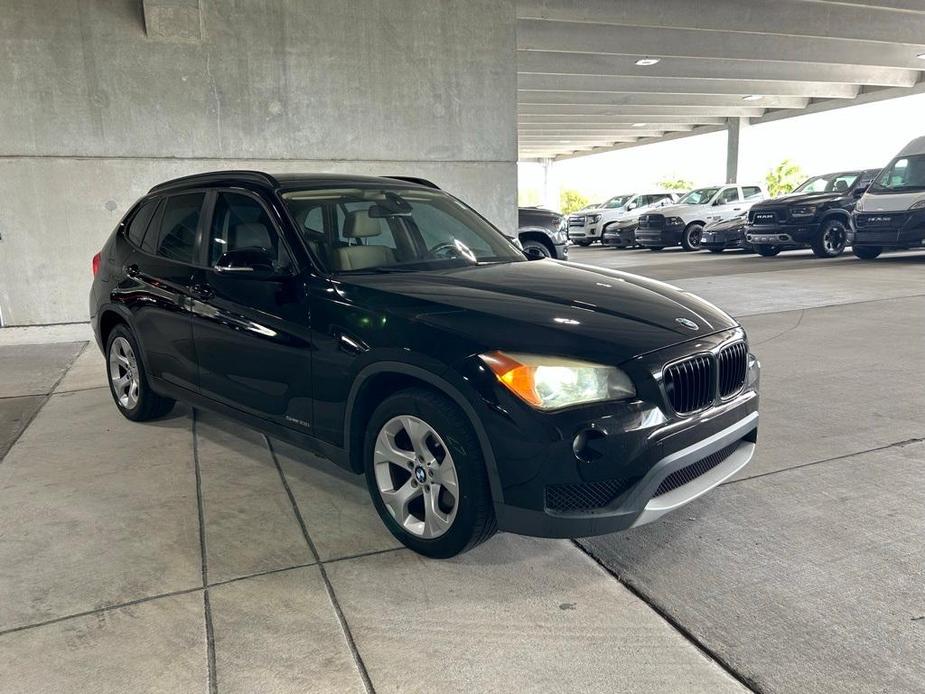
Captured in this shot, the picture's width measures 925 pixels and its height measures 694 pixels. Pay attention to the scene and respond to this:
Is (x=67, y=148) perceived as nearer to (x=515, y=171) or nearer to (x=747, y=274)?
(x=515, y=171)

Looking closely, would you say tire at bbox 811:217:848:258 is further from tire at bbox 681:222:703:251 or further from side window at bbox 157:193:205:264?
side window at bbox 157:193:205:264

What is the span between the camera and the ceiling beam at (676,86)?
62.4 ft

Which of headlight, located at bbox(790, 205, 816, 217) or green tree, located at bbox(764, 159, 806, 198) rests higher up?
green tree, located at bbox(764, 159, 806, 198)

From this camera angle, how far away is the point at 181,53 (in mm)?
8781

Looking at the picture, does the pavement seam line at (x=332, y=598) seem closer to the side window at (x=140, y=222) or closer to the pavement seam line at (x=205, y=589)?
the pavement seam line at (x=205, y=589)

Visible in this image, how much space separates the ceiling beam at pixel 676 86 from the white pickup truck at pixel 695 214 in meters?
3.35

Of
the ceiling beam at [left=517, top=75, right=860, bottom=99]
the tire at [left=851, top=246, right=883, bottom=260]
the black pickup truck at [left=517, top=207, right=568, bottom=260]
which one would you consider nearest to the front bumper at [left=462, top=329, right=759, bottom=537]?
the black pickup truck at [left=517, top=207, right=568, bottom=260]

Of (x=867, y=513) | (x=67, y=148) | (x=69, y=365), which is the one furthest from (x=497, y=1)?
(x=867, y=513)

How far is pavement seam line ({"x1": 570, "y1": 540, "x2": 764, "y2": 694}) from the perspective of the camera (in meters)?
2.19

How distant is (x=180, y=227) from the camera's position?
4262mm

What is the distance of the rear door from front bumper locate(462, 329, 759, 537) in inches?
87.0

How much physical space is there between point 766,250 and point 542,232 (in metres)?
7.36

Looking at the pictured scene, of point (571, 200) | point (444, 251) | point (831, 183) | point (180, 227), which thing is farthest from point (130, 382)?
point (571, 200)

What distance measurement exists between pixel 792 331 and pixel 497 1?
6.08 meters
